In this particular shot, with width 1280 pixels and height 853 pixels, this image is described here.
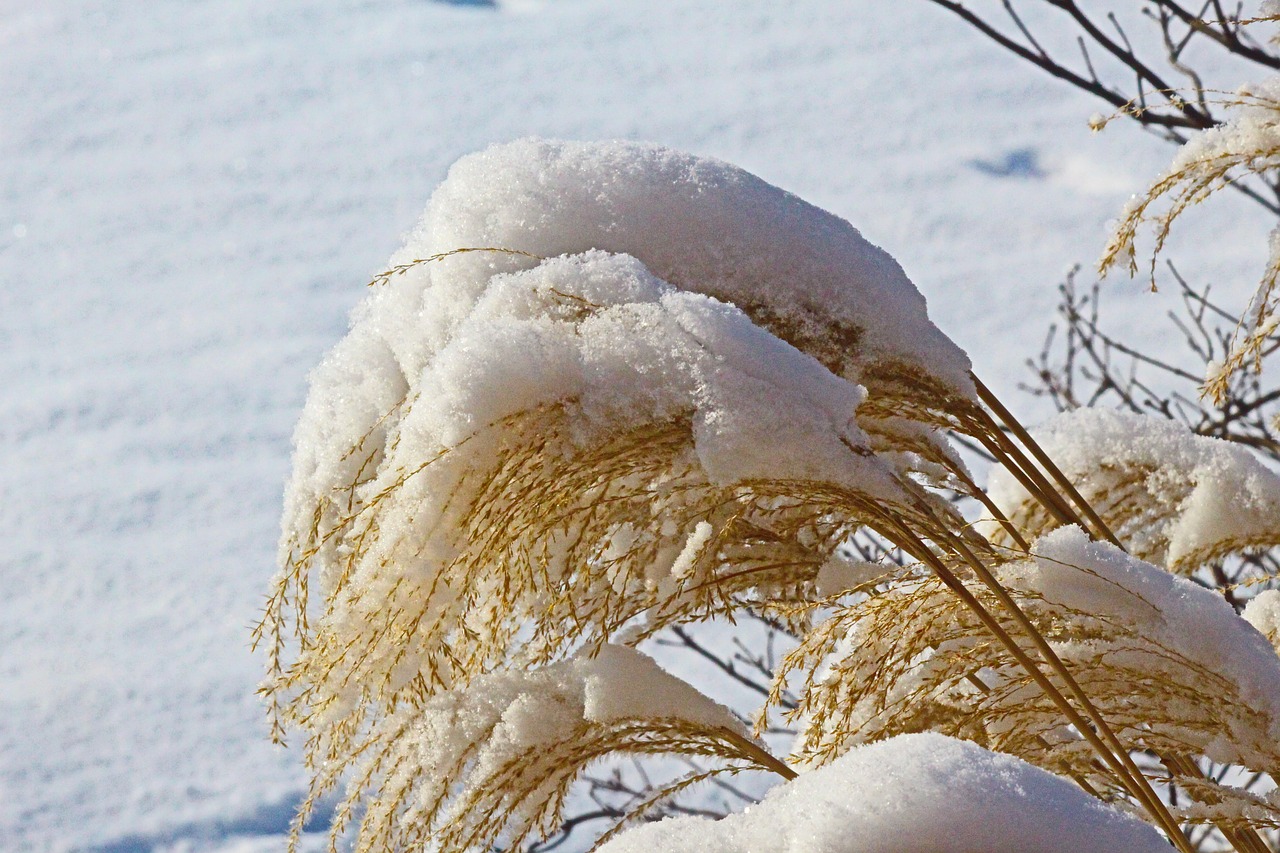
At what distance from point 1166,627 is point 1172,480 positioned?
0.51 meters

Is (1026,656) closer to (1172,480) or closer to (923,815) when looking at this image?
(923,815)

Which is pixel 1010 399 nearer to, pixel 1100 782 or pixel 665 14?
pixel 1100 782

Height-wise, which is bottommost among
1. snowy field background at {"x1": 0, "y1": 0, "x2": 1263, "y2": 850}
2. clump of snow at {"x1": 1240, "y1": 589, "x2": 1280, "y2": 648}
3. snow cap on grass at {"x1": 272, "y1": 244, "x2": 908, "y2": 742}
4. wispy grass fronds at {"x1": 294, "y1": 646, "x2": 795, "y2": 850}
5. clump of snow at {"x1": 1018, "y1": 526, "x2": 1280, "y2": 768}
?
snowy field background at {"x1": 0, "y1": 0, "x2": 1263, "y2": 850}

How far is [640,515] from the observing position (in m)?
1.00

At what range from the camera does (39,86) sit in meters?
12.1

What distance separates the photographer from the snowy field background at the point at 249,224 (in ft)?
19.1

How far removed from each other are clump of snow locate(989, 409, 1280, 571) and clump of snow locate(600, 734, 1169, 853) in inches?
33.7

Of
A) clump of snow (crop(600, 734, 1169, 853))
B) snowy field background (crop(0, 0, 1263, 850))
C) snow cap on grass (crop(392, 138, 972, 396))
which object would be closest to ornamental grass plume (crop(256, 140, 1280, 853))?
snow cap on grass (crop(392, 138, 972, 396))

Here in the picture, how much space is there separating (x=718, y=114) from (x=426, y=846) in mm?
9536

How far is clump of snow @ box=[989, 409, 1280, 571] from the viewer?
1481mm

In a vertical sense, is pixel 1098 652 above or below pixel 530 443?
below

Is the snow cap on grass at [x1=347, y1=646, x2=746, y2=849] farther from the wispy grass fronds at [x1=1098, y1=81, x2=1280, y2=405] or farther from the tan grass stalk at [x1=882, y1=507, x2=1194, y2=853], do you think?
the wispy grass fronds at [x1=1098, y1=81, x2=1280, y2=405]

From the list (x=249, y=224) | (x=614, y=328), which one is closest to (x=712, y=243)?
(x=614, y=328)

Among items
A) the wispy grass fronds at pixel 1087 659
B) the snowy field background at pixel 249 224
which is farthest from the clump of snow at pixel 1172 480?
the snowy field background at pixel 249 224
